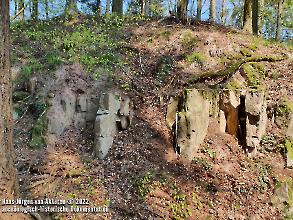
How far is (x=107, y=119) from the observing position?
8.20m

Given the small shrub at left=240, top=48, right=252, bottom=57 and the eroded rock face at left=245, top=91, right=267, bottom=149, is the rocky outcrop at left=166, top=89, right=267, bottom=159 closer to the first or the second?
the eroded rock face at left=245, top=91, right=267, bottom=149

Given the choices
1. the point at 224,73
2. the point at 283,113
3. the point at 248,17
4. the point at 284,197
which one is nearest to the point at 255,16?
the point at 248,17

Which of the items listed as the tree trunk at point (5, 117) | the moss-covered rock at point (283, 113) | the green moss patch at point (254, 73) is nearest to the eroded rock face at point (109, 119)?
the tree trunk at point (5, 117)

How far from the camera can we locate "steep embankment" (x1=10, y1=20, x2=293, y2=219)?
22.7ft

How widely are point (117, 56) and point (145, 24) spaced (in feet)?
10.6

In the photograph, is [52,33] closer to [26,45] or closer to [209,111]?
[26,45]

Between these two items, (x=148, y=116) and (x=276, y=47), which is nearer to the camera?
(x=148, y=116)

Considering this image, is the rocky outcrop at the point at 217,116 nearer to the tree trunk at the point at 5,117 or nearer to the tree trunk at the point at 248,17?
the tree trunk at the point at 5,117

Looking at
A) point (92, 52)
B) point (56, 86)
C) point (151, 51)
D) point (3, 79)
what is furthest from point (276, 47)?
point (3, 79)

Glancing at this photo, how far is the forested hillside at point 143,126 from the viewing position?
662 centimetres

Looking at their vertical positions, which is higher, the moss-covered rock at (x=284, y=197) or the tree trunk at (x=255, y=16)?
the tree trunk at (x=255, y=16)

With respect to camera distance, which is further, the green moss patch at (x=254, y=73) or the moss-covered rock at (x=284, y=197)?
the green moss patch at (x=254, y=73)

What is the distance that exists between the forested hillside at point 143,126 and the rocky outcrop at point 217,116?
0.09 feet

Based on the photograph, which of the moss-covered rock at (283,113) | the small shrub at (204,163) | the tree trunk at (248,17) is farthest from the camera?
the tree trunk at (248,17)
